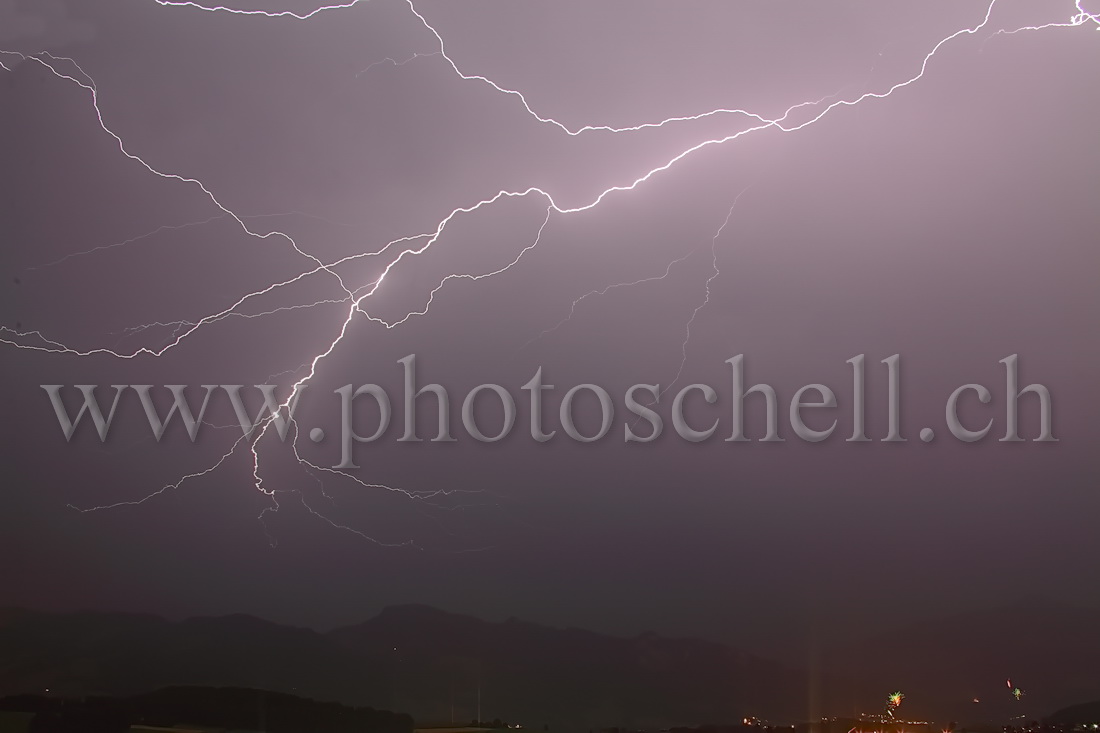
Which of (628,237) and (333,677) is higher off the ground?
(628,237)

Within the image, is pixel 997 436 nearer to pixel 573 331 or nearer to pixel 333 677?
pixel 573 331

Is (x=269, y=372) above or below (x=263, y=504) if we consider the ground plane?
above

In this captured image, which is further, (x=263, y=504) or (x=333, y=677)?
(x=333, y=677)

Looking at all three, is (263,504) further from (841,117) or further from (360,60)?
(841,117)

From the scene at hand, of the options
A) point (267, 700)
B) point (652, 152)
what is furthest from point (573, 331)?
point (267, 700)

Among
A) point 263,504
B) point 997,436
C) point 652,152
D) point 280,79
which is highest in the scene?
point 280,79

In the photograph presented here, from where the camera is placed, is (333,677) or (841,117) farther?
(333,677)

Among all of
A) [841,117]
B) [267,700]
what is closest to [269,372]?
[267,700]

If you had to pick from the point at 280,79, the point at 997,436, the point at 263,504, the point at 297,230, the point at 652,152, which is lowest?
the point at 263,504
